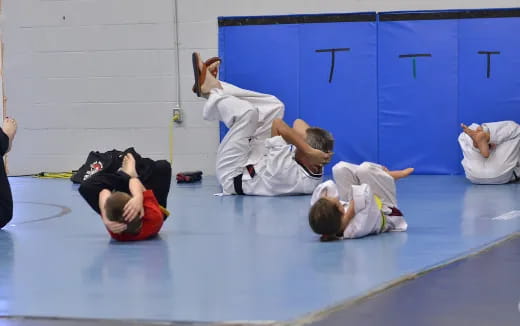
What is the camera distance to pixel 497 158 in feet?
27.0

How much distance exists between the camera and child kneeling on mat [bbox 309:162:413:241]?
4.76 metres

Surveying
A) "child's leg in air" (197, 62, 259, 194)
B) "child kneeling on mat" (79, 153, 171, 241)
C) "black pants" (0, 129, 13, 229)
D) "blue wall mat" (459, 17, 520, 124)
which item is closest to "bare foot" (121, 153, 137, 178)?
"child kneeling on mat" (79, 153, 171, 241)

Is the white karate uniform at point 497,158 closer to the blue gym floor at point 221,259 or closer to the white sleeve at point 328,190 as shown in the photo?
the blue gym floor at point 221,259

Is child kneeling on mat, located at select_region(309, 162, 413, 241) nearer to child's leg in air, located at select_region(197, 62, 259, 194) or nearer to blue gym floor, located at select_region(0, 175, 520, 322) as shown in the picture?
blue gym floor, located at select_region(0, 175, 520, 322)

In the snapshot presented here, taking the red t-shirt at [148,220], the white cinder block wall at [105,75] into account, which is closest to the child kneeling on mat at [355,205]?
the red t-shirt at [148,220]

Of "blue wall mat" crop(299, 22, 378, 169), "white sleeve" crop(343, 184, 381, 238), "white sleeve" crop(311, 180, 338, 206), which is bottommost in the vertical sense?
"white sleeve" crop(343, 184, 381, 238)

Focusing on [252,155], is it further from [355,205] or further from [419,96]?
[355,205]

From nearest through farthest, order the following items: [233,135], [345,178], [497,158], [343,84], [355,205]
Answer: [355,205]
[345,178]
[233,135]
[497,158]
[343,84]

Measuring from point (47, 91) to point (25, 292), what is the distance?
7.01 metres

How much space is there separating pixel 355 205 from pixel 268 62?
497 cm

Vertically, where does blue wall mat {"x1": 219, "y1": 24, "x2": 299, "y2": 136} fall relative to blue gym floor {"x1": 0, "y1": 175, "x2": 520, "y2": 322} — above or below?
above

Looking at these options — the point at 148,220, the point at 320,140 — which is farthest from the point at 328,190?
the point at 320,140

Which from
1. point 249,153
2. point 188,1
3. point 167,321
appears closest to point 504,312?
point 167,321

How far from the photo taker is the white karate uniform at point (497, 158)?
8.15 metres
